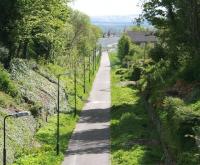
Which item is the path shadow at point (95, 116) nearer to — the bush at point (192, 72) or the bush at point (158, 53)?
the bush at point (192, 72)

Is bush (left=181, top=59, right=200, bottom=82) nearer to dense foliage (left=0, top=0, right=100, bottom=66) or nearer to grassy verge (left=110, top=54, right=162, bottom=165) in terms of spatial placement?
grassy verge (left=110, top=54, right=162, bottom=165)

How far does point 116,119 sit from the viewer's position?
216 ft

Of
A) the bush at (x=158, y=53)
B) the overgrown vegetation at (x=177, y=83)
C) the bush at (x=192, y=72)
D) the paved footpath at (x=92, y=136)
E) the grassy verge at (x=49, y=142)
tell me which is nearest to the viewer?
the overgrown vegetation at (x=177, y=83)

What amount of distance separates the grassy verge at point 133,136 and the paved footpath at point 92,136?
80cm

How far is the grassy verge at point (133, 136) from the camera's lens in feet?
149

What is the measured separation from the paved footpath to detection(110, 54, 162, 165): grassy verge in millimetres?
805

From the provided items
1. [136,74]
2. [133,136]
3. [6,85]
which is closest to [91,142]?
[133,136]

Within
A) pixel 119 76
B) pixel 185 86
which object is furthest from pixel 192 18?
pixel 119 76

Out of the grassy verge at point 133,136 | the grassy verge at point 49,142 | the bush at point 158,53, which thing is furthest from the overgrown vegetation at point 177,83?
the grassy verge at point 49,142

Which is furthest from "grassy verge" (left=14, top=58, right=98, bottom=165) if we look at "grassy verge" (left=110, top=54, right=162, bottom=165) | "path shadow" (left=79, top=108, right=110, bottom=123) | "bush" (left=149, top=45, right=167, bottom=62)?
"bush" (left=149, top=45, right=167, bottom=62)

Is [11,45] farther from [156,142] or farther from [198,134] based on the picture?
[198,134]

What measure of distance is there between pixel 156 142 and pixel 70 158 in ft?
25.7

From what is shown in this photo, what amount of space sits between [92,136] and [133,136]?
4.90m

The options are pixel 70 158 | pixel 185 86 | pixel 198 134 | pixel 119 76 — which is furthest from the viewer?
pixel 119 76
